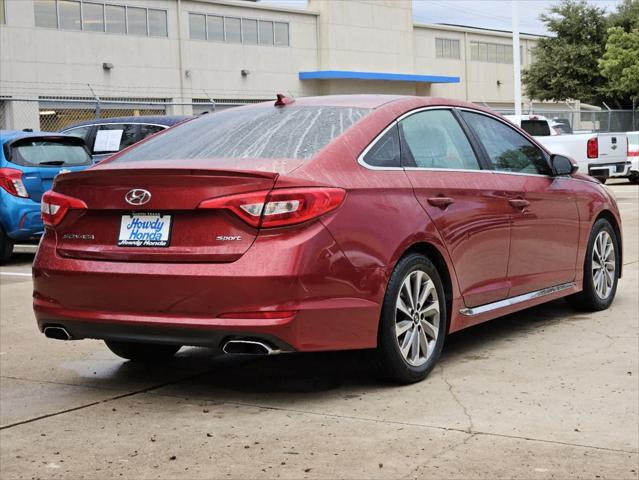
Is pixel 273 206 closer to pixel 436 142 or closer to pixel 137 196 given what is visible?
pixel 137 196

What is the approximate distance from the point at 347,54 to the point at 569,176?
5240cm

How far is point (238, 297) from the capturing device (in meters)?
4.93

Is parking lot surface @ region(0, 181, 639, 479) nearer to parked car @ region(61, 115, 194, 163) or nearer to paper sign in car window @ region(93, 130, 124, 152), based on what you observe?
parked car @ region(61, 115, 194, 163)

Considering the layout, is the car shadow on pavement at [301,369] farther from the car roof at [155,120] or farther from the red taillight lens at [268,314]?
the car roof at [155,120]

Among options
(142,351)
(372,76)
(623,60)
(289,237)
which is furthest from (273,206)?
(372,76)

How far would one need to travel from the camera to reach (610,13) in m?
56.1

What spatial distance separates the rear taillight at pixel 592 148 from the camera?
2261 cm

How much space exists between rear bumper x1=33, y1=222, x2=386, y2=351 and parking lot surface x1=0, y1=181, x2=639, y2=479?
1.21 ft

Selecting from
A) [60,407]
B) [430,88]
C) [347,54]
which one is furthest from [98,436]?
[430,88]

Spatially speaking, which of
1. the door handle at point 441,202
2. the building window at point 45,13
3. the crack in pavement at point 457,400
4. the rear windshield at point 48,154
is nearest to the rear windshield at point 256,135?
the door handle at point 441,202

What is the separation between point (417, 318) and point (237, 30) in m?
49.2

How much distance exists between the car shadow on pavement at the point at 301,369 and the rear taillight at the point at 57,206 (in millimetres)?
1059

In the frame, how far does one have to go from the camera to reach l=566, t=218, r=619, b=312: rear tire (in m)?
7.61

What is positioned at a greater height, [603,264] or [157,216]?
[157,216]
